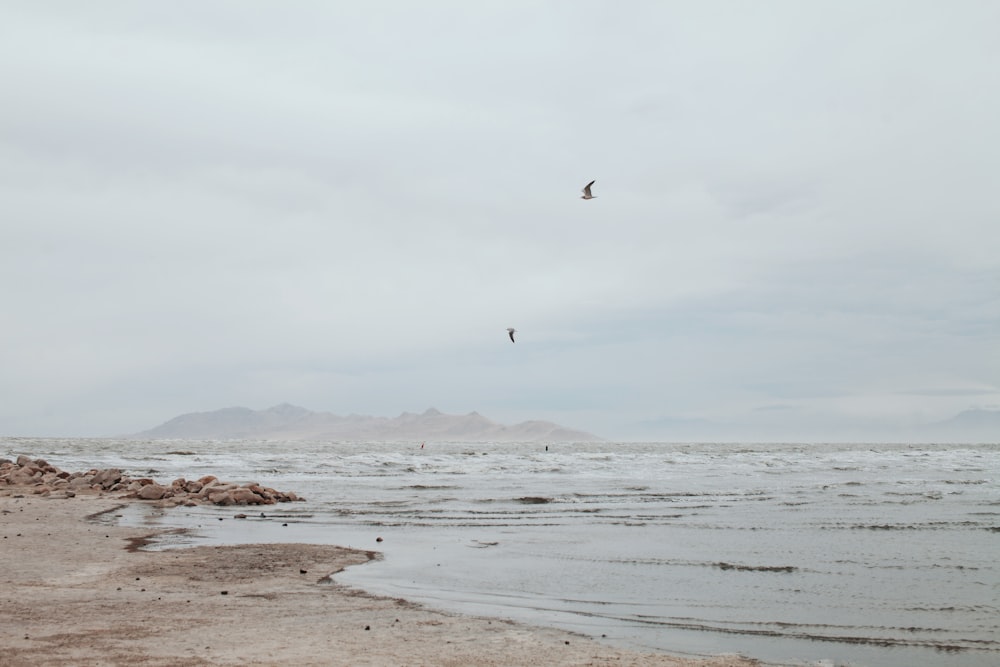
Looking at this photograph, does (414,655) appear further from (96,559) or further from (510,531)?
(510,531)

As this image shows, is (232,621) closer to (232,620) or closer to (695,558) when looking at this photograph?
(232,620)

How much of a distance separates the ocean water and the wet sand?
28.2 inches

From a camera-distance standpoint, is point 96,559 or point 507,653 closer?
point 507,653

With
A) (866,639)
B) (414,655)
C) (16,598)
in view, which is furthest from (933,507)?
(16,598)

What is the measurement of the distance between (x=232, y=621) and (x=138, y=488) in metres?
17.9

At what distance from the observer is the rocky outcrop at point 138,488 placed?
22250 millimetres

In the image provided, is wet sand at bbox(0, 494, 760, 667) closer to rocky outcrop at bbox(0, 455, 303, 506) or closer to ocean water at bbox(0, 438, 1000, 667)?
ocean water at bbox(0, 438, 1000, 667)

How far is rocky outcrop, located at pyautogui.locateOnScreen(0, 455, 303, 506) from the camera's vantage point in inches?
876

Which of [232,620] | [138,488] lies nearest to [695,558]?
[232,620]

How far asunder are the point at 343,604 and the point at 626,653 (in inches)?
136

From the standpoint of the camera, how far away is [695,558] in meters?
13.2

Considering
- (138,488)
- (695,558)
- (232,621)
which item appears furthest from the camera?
(138,488)

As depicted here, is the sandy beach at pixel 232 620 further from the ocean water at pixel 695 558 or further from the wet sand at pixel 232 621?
the ocean water at pixel 695 558

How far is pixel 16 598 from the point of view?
9.08 meters
